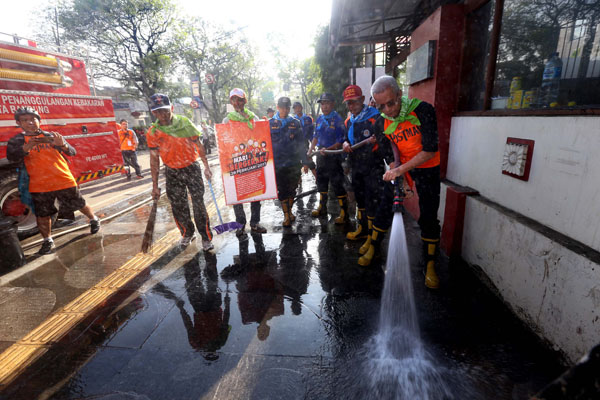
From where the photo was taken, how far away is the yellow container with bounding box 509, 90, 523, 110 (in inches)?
120

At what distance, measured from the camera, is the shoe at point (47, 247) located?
450 cm

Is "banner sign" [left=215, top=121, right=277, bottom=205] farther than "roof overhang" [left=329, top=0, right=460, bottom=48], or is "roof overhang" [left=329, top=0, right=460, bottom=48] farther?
"roof overhang" [left=329, top=0, right=460, bottom=48]

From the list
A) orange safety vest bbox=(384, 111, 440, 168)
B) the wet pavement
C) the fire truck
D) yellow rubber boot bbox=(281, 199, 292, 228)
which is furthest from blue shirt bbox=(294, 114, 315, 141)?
the fire truck

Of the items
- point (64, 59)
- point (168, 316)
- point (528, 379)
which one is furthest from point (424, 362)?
point (64, 59)

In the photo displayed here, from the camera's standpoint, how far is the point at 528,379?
2014mm

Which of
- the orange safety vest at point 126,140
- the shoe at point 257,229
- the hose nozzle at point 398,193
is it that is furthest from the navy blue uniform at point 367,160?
the orange safety vest at point 126,140

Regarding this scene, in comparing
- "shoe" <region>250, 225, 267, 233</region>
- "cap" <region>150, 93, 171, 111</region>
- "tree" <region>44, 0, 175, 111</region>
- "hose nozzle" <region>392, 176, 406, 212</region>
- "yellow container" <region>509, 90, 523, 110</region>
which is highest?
"tree" <region>44, 0, 175, 111</region>

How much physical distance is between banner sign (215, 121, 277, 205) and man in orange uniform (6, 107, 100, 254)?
237cm

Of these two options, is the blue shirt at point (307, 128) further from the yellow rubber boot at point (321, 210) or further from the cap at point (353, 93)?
the cap at point (353, 93)

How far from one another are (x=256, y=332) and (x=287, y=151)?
2978 mm

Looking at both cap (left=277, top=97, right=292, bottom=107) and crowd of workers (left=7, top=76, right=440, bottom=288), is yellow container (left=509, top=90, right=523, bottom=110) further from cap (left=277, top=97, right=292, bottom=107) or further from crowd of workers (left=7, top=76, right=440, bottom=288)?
cap (left=277, top=97, right=292, bottom=107)

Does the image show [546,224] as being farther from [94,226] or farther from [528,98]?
[94,226]

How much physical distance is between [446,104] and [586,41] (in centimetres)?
163

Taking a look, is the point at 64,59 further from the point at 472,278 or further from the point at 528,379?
the point at 528,379
